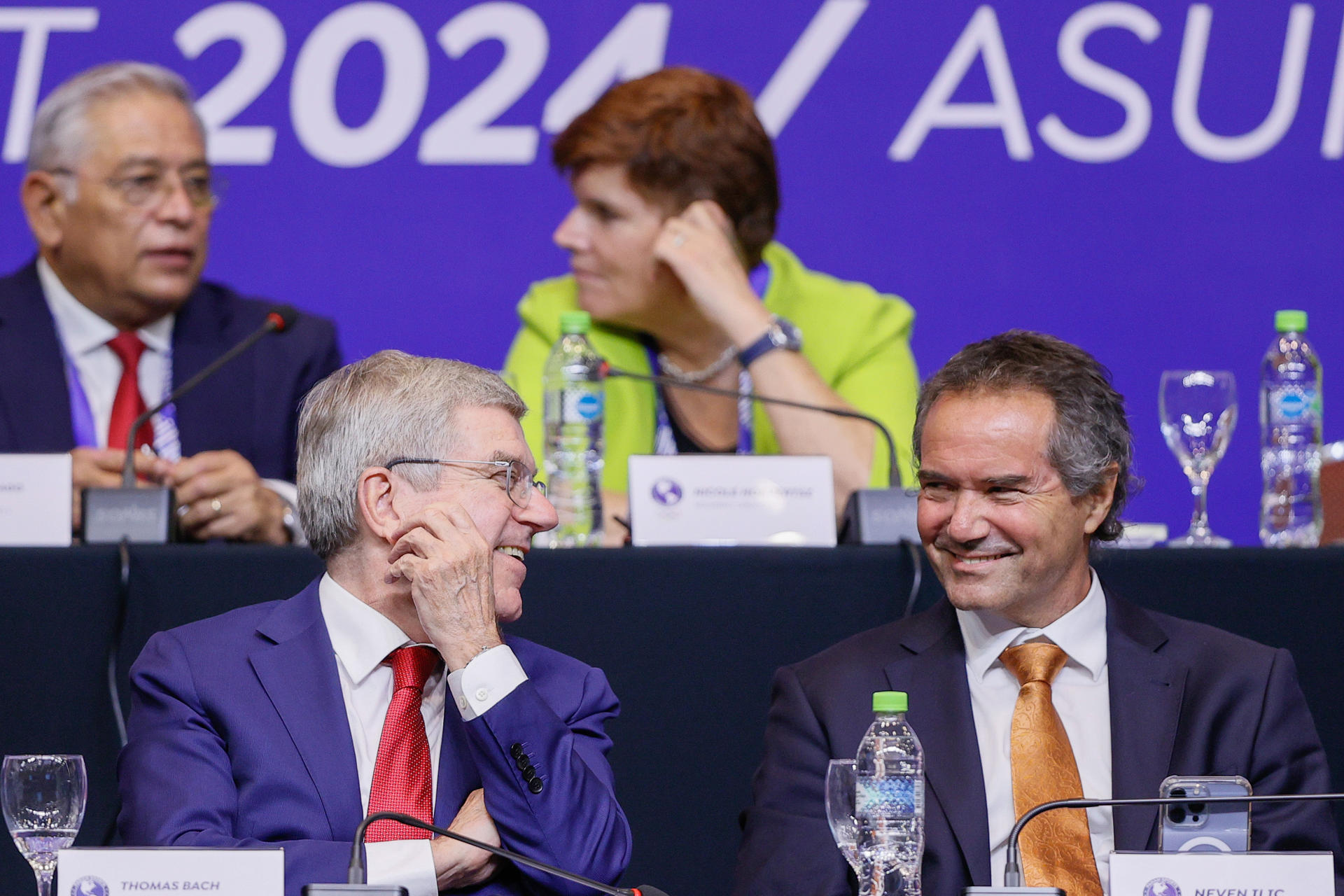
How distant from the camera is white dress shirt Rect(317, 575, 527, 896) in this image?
6.73 ft

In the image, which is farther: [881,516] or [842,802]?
[881,516]

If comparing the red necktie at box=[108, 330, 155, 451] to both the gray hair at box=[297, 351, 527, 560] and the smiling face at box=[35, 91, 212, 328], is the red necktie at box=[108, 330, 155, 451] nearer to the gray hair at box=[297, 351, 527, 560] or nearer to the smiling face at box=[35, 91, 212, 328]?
the smiling face at box=[35, 91, 212, 328]

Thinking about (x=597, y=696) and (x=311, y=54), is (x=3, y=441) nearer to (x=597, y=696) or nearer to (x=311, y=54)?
(x=311, y=54)

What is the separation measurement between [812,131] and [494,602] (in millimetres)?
2742

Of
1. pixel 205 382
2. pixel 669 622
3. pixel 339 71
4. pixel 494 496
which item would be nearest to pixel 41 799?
pixel 494 496

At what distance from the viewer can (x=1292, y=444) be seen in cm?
344

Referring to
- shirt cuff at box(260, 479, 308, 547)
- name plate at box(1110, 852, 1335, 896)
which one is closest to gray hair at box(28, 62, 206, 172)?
shirt cuff at box(260, 479, 308, 547)

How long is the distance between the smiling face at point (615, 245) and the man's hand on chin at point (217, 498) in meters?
1.02

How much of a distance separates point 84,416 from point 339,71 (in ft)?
4.15

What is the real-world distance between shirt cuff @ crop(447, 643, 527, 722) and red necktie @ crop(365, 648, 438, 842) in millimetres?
110

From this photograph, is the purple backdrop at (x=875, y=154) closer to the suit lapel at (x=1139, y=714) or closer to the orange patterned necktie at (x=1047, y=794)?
the suit lapel at (x=1139, y=714)

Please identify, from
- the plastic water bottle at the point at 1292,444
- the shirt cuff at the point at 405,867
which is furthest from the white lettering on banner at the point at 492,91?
the shirt cuff at the point at 405,867

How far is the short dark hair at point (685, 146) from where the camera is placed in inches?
152

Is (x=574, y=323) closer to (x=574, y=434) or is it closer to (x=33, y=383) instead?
(x=574, y=434)
